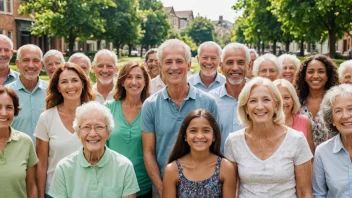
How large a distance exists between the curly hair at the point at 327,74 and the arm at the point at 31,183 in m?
3.61

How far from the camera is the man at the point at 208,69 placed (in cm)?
714

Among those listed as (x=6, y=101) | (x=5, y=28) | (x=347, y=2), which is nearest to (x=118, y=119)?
(x=6, y=101)

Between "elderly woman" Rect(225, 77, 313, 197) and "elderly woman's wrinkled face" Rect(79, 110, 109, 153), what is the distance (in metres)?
1.29

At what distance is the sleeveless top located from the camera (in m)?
3.99

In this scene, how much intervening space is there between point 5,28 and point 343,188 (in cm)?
3900

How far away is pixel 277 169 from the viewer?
154 inches

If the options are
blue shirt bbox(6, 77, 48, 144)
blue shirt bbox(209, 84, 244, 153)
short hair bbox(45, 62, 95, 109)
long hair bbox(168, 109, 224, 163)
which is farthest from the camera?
blue shirt bbox(6, 77, 48, 144)

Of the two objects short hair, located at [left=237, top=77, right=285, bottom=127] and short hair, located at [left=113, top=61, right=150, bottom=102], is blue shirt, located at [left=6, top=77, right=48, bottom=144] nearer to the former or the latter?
short hair, located at [left=113, top=61, right=150, bottom=102]

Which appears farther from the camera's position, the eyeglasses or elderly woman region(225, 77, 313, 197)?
the eyeglasses

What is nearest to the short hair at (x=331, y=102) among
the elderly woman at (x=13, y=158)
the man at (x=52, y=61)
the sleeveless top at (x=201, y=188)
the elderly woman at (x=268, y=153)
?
the elderly woman at (x=268, y=153)

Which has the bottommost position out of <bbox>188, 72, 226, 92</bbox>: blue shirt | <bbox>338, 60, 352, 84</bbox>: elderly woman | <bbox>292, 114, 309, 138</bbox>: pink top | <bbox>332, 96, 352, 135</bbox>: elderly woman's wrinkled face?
<bbox>292, 114, 309, 138</bbox>: pink top

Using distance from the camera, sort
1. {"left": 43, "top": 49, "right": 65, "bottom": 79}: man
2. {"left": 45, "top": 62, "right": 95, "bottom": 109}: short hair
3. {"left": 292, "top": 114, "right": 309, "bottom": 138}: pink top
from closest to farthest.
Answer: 1. {"left": 292, "top": 114, "right": 309, "bottom": 138}: pink top
2. {"left": 45, "top": 62, "right": 95, "bottom": 109}: short hair
3. {"left": 43, "top": 49, "right": 65, "bottom": 79}: man

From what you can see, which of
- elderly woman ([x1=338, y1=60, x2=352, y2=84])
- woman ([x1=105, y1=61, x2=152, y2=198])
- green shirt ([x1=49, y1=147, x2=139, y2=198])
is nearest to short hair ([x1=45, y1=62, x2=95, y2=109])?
woman ([x1=105, y1=61, x2=152, y2=198])

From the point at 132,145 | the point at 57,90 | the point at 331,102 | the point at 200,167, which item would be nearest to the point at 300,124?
the point at 331,102
